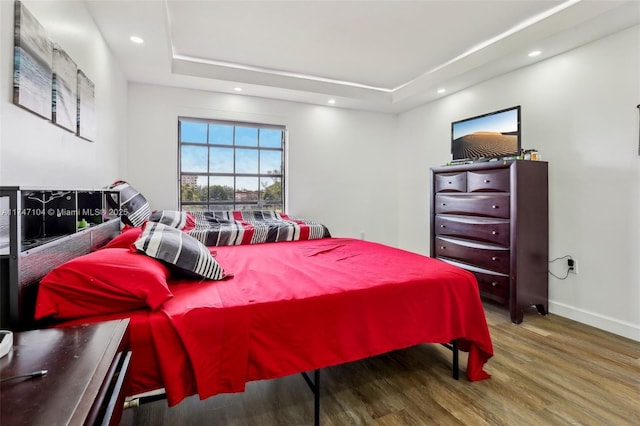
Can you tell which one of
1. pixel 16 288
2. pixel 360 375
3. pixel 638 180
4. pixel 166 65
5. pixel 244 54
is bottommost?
pixel 360 375

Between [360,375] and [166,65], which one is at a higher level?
[166,65]

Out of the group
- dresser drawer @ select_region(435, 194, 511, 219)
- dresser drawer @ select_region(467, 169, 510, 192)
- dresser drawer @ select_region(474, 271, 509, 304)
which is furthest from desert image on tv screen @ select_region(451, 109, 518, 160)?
dresser drawer @ select_region(474, 271, 509, 304)

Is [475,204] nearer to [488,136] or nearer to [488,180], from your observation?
[488,180]

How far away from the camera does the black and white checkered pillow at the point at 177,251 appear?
153 centimetres

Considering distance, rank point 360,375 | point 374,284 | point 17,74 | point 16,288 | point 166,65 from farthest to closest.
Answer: point 166,65
point 360,375
point 374,284
point 17,74
point 16,288

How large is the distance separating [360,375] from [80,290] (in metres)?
1.53

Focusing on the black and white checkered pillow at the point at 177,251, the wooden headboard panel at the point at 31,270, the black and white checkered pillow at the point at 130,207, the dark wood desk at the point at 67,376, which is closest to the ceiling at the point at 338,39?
the black and white checkered pillow at the point at 130,207

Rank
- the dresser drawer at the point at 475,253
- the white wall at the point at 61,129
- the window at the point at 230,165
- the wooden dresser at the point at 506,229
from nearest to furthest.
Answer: the white wall at the point at 61,129 < the wooden dresser at the point at 506,229 < the dresser drawer at the point at 475,253 < the window at the point at 230,165

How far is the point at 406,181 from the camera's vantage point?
16.5ft

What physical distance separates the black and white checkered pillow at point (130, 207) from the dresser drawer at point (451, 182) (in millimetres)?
3062

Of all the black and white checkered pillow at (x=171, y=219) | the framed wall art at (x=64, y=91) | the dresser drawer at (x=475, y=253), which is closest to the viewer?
the framed wall art at (x=64, y=91)

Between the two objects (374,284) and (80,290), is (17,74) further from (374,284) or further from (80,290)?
(374,284)

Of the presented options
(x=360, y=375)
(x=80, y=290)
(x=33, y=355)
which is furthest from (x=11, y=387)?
(x=360, y=375)

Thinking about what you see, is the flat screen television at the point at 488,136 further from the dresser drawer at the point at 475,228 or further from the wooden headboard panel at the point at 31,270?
the wooden headboard panel at the point at 31,270
